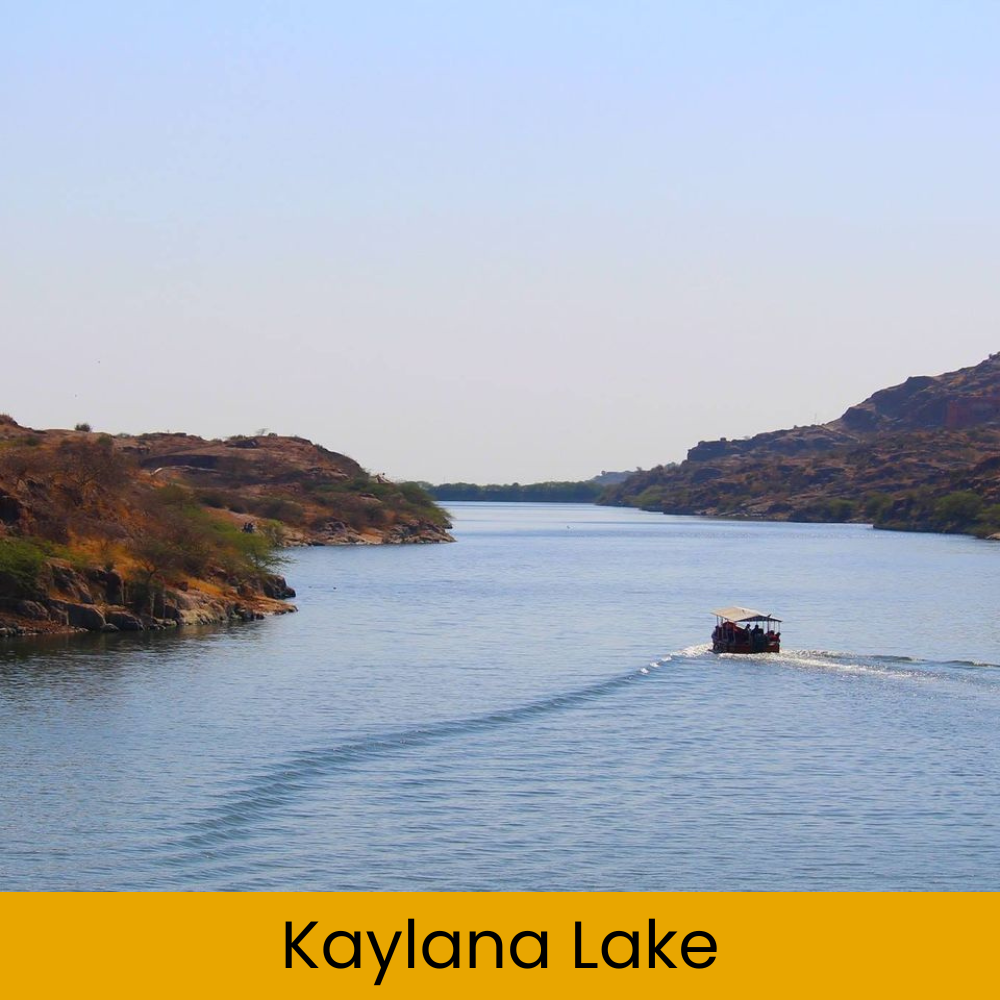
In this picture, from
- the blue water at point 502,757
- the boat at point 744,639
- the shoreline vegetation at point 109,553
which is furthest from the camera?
the shoreline vegetation at point 109,553

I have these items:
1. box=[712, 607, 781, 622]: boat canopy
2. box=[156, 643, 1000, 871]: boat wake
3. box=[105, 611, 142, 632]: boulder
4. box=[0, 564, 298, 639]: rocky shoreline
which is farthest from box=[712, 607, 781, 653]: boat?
box=[105, 611, 142, 632]: boulder

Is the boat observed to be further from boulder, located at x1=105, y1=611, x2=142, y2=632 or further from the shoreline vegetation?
boulder, located at x1=105, y1=611, x2=142, y2=632

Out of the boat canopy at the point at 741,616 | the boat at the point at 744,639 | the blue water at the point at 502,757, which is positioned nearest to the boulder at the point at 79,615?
the blue water at the point at 502,757

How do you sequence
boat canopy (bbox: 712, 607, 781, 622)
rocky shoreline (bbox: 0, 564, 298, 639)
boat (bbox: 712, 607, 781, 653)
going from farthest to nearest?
boat canopy (bbox: 712, 607, 781, 622), rocky shoreline (bbox: 0, 564, 298, 639), boat (bbox: 712, 607, 781, 653)

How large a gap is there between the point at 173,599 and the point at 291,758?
3921cm

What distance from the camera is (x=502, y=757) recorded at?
4259cm

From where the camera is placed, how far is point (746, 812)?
35.9 metres

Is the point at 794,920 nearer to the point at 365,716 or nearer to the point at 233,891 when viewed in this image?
the point at 233,891

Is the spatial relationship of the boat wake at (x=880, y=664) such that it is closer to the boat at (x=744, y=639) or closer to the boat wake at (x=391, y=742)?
the boat wake at (x=391, y=742)

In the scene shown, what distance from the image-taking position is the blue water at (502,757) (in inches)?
1222

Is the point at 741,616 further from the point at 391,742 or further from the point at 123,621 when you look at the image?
the point at 123,621

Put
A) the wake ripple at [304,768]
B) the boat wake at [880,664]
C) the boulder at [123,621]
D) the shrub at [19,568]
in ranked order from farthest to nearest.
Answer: the boulder at [123,621] < the shrub at [19,568] < the boat wake at [880,664] < the wake ripple at [304,768]

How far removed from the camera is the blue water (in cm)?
3105

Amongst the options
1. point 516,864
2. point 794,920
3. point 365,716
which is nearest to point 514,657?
point 365,716
